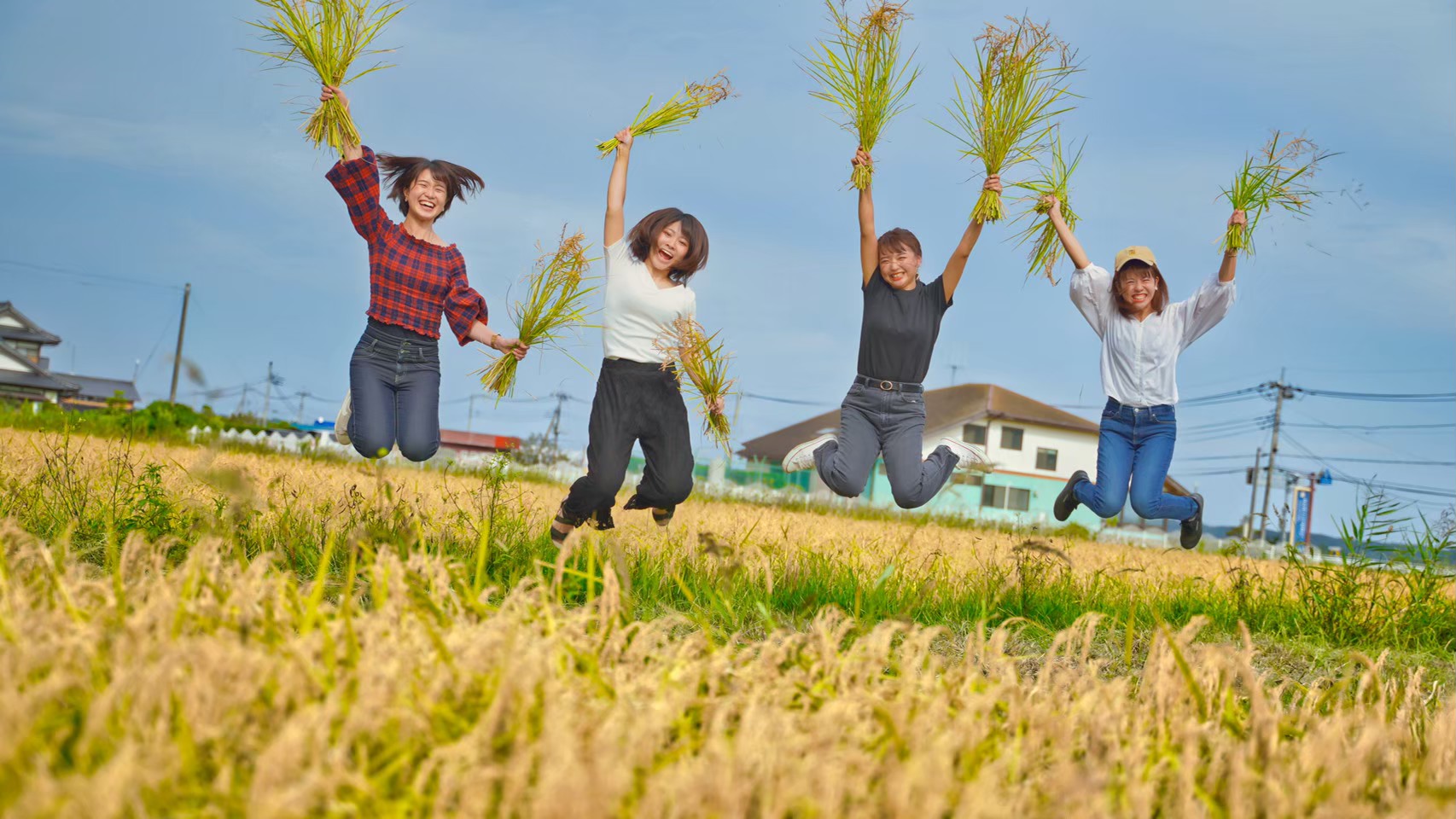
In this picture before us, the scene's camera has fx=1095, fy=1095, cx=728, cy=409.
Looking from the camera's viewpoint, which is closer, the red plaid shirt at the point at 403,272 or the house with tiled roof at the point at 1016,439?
the red plaid shirt at the point at 403,272

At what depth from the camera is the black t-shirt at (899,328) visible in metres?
6.72

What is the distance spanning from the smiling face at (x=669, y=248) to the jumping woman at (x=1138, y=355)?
2552 mm

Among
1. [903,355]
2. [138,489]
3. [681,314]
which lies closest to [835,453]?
[903,355]

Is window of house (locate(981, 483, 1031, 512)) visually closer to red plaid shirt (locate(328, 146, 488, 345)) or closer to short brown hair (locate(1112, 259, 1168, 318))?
short brown hair (locate(1112, 259, 1168, 318))

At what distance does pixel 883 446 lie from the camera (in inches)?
268

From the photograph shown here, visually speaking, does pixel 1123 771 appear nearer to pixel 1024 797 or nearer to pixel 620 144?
pixel 1024 797

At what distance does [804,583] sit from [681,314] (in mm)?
1676

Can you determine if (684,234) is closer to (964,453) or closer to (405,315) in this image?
(405,315)

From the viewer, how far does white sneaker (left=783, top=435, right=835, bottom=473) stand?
7.14 meters

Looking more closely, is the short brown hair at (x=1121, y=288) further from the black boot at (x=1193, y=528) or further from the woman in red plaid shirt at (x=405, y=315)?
the woman in red plaid shirt at (x=405, y=315)

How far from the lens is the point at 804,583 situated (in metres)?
5.25

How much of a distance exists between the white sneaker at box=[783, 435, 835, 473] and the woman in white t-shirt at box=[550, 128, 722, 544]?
1.21 m

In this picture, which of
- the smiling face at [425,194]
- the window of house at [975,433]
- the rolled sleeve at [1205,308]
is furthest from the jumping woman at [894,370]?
the window of house at [975,433]

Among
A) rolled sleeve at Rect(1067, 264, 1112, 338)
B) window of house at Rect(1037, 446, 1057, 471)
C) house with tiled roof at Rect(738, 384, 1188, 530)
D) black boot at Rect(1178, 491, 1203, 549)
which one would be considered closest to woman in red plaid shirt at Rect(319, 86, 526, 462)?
rolled sleeve at Rect(1067, 264, 1112, 338)
